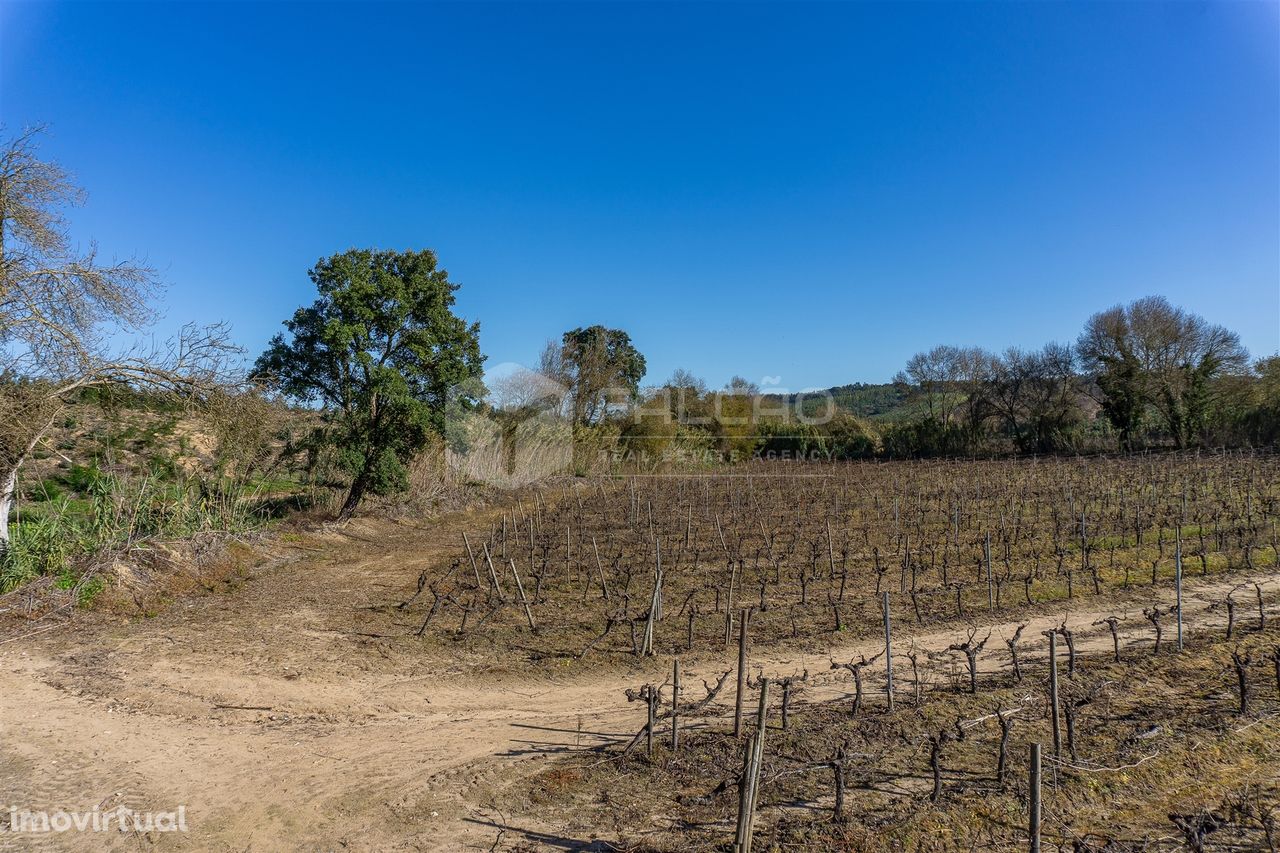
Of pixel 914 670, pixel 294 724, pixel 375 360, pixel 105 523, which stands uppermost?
pixel 375 360

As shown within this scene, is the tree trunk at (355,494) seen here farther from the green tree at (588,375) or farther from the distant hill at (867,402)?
the distant hill at (867,402)

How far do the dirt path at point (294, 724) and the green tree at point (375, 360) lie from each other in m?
6.09

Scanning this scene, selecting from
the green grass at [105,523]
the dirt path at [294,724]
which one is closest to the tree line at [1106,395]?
the dirt path at [294,724]

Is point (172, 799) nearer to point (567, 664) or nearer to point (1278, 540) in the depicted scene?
point (567, 664)

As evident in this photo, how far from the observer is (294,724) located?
5.48 m

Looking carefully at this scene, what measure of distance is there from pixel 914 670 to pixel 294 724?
5048mm

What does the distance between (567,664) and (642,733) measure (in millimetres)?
2058

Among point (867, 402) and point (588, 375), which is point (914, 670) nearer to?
point (588, 375)

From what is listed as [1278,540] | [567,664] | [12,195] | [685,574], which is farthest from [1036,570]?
[12,195]

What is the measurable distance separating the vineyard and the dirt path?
0.25 metres

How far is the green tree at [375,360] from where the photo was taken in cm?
1383

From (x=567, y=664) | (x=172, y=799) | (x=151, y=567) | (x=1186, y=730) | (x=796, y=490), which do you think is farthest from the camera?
(x=796, y=490)

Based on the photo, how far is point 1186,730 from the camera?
15.6 ft

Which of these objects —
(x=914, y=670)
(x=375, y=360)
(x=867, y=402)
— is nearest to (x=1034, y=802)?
(x=914, y=670)
